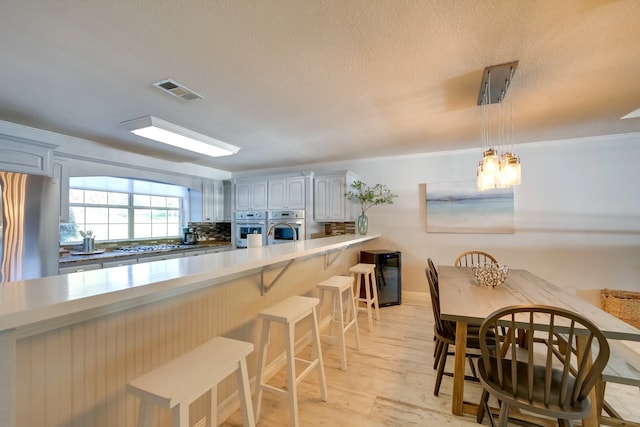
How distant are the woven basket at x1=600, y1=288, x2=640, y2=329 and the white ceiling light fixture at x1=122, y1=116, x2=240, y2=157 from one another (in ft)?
16.0

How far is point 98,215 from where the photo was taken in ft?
13.4

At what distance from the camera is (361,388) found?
2129mm

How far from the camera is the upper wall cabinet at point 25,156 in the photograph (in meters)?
2.39

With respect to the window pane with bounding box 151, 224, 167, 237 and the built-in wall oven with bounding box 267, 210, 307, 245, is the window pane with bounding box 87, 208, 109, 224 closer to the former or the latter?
the window pane with bounding box 151, 224, 167, 237

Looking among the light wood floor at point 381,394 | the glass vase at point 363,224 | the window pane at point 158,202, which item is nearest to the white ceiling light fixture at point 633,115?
the light wood floor at point 381,394

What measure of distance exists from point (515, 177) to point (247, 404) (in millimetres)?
2268

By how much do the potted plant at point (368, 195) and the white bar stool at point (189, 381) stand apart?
3326mm

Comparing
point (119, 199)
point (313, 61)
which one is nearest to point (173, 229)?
point (119, 199)

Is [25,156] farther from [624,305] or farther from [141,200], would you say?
[624,305]

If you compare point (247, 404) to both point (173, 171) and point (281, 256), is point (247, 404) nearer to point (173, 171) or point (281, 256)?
point (281, 256)

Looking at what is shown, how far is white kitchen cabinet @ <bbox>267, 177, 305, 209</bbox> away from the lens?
15.6 ft

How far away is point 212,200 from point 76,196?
2016 mm

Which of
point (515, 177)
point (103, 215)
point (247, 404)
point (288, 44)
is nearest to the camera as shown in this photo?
point (247, 404)

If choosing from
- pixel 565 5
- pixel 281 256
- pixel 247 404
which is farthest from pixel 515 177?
pixel 247 404
